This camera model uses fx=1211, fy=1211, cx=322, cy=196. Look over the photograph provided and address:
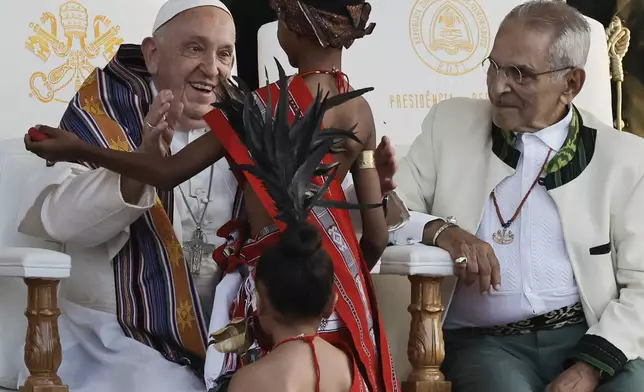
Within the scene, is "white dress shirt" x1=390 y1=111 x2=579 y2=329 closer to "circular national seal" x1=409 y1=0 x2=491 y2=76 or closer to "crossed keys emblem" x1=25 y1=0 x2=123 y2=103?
"circular national seal" x1=409 y1=0 x2=491 y2=76

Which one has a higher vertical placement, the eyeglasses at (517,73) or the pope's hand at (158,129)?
the eyeglasses at (517,73)

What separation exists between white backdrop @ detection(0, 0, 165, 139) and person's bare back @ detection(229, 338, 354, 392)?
1.72 m

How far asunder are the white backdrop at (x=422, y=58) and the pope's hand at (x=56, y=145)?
1425 mm

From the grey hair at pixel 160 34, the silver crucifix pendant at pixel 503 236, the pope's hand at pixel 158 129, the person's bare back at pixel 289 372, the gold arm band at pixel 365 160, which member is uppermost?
the grey hair at pixel 160 34

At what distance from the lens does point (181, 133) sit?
3.44 m

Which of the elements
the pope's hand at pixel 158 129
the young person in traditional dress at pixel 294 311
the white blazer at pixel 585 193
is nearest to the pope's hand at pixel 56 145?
the pope's hand at pixel 158 129

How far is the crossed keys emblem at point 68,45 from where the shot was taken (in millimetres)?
3863

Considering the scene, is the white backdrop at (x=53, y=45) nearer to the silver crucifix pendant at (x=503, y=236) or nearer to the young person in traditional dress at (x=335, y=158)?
the young person in traditional dress at (x=335, y=158)

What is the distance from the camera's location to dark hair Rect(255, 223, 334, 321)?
2.37 m

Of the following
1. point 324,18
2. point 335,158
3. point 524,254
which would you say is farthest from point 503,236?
point 324,18

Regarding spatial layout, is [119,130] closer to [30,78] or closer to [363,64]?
[30,78]

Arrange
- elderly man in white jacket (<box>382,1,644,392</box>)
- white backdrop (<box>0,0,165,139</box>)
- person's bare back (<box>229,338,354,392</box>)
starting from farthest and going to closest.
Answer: white backdrop (<box>0,0,165,139</box>)
elderly man in white jacket (<box>382,1,644,392</box>)
person's bare back (<box>229,338,354,392</box>)

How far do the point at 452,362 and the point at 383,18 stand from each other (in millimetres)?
1457

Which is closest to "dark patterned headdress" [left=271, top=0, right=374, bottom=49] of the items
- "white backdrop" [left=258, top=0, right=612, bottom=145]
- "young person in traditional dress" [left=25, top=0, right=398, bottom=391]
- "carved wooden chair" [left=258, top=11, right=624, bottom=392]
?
"young person in traditional dress" [left=25, top=0, right=398, bottom=391]
